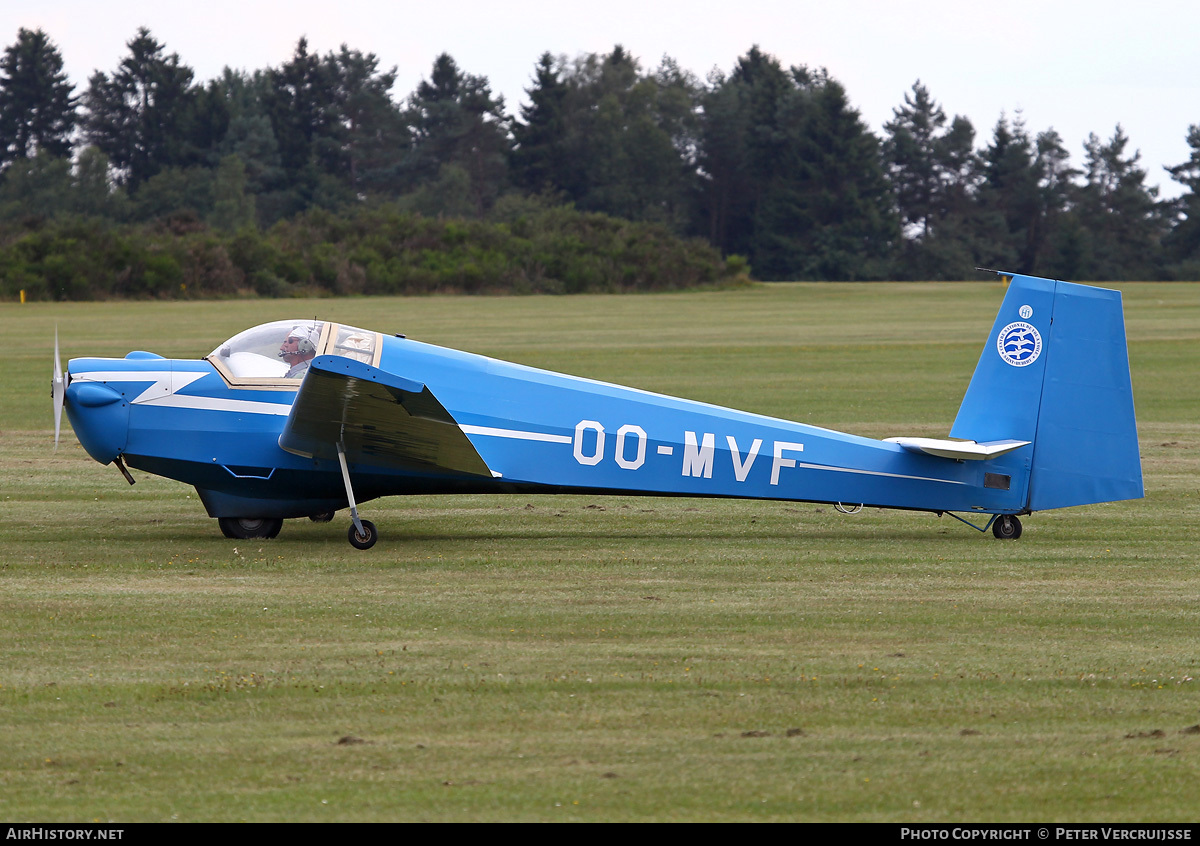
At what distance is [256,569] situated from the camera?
32.3ft

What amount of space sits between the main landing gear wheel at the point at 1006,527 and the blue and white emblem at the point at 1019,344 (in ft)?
4.53

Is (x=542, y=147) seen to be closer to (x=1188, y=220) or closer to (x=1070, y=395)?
(x=1188, y=220)

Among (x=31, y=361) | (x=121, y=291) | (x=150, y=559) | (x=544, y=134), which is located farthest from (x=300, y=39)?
(x=150, y=559)

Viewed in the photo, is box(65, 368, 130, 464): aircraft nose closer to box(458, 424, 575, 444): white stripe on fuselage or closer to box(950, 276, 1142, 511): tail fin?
box(458, 424, 575, 444): white stripe on fuselage

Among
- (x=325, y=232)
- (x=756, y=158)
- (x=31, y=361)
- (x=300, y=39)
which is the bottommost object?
(x=31, y=361)

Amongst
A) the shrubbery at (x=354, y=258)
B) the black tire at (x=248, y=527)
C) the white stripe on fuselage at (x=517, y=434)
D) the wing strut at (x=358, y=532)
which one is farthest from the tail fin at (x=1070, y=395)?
the shrubbery at (x=354, y=258)

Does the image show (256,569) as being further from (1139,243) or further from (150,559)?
(1139,243)

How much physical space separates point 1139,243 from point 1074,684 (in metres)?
105

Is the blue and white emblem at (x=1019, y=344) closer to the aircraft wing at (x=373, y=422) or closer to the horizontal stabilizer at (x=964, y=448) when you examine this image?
the horizontal stabilizer at (x=964, y=448)

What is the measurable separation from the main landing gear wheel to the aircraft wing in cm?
447

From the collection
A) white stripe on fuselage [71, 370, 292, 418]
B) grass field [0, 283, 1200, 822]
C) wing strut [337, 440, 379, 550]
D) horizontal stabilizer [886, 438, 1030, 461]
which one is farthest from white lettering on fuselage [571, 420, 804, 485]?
white stripe on fuselage [71, 370, 292, 418]

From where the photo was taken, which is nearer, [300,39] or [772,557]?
[772,557]

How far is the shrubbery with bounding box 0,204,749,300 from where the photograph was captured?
176 feet

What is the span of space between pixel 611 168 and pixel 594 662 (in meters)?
95.9
